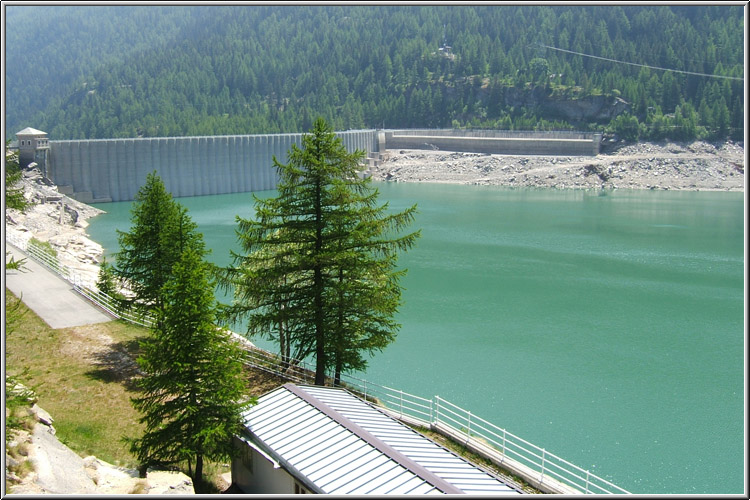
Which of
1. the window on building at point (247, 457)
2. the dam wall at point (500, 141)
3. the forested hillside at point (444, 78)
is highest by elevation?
the forested hillside at point (444, 78)

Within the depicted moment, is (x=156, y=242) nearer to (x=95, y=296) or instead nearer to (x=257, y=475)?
(x=95, y=296)

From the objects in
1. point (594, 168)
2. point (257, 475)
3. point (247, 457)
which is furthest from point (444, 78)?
point (257, 475)

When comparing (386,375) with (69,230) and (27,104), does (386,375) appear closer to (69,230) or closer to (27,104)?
(69,230)

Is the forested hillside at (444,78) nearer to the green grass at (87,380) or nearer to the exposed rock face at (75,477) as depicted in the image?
the green grass at (87,380)

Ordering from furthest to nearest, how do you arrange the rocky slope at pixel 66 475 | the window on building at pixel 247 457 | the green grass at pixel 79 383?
the green grass at pixel 79 383 < the window on building at pixel 247 457 < the rocky slope at pixel 66 475

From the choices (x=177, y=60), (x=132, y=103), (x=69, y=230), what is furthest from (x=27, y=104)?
(x=69, y=230)

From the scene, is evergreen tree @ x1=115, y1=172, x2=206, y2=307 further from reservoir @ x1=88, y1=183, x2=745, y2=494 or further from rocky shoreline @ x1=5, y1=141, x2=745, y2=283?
rocky shoreline @ x1=5, y1=141, x2=745, y2=283

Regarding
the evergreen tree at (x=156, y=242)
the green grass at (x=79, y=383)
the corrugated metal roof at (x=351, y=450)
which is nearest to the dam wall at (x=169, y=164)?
the evergreen tree at (x=156, y=242)
